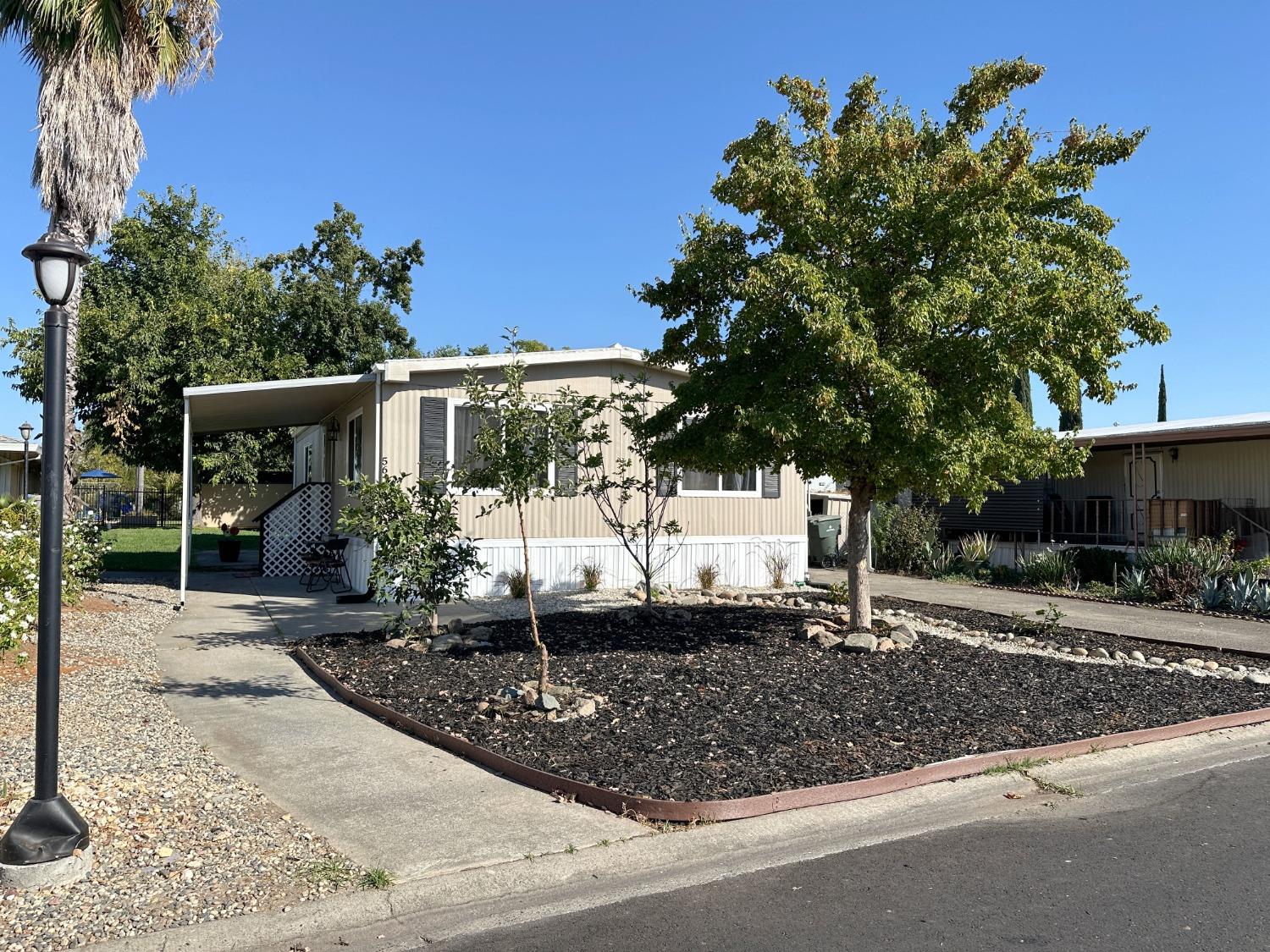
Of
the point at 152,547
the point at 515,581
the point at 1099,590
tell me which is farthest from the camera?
the point at 152,547

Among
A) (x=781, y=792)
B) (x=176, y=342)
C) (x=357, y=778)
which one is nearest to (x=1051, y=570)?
(x=781, y=792)

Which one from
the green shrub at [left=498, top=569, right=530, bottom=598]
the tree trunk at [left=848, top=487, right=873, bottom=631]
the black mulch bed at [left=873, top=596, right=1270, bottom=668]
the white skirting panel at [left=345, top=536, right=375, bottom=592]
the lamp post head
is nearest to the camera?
the lamp post head

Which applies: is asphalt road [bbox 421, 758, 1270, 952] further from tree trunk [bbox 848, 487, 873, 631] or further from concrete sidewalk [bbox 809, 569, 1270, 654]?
concrete sidewalk [bbox 809, 569, 1270, 654]

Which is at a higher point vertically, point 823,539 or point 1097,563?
point 823,539

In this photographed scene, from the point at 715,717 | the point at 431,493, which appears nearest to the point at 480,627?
the point at 431,493

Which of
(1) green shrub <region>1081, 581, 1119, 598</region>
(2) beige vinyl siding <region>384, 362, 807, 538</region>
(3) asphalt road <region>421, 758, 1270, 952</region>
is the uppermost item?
(2) beige vinyl siding <region>384, 362, 807, 538</region>

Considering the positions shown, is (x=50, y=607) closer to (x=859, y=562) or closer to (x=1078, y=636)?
(x=859, y=562)

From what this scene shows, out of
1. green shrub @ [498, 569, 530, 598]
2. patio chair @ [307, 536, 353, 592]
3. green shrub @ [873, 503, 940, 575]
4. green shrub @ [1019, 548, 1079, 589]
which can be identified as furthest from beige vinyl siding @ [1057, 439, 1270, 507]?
patio chair @ [307, 536, 353, 592]

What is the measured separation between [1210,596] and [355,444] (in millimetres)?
13477

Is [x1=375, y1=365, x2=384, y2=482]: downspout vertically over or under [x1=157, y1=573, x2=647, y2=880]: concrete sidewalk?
over

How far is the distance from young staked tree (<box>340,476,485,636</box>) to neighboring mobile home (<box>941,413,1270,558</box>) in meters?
11.3

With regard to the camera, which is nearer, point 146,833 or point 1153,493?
point 146,833

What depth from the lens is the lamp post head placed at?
14.0ft

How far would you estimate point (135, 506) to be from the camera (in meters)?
40.8
